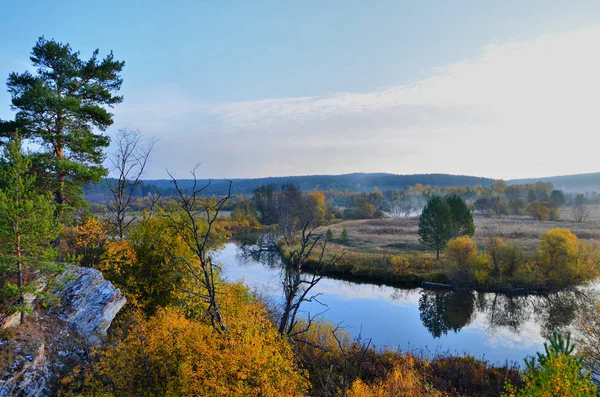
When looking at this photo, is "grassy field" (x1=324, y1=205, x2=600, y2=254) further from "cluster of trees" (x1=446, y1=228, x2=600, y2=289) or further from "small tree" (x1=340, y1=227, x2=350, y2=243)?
"cluster of trees" (x1=446, y1=228, x2=600, y2=289)

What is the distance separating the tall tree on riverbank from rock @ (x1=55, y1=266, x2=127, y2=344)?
4.80 metres

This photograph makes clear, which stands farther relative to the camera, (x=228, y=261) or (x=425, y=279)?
(x=228, y=261)

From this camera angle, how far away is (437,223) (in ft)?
129

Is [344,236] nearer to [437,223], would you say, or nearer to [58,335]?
[437,223]

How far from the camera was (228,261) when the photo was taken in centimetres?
4722

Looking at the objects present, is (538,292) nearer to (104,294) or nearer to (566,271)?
(566,271)

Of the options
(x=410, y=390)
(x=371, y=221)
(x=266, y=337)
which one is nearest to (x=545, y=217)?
(x=371, y=221)

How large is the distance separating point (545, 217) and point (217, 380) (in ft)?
288

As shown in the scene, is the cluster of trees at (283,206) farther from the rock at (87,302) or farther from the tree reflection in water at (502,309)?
the rock at (87,302)

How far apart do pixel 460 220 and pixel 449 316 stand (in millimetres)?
15805

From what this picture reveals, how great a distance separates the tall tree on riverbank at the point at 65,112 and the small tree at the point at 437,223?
32623 millimetres

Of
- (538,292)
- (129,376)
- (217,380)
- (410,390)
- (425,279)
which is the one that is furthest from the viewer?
(425,279)

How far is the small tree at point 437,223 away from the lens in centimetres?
3897

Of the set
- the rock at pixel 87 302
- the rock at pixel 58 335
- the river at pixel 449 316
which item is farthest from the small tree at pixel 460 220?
the rock at pixel 58 335
